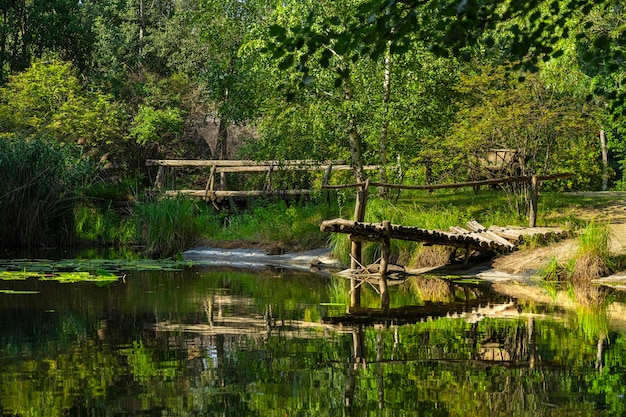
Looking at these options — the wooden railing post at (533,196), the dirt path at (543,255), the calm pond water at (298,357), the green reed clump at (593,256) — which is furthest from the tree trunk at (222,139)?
the calm pond water at (298,357)

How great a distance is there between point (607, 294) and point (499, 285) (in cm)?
199

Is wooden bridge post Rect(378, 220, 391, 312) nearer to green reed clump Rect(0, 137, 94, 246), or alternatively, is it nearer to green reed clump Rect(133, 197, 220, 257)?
green reed clump Rect(133, 197, 220, 257)

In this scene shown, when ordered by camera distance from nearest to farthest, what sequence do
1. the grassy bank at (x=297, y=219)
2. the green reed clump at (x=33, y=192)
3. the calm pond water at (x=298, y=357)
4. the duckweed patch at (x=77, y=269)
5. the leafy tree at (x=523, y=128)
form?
the calm pond water at (x=298, y=357) → the duckweed patch at (x=77, y=269) → the grassy bank at (x=297, y=219) → the leafy tree at (x=523, y=128) → the green reed clump at (x=33, y=192)

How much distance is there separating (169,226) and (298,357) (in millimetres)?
14171

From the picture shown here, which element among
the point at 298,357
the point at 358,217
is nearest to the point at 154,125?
the point at 358,217

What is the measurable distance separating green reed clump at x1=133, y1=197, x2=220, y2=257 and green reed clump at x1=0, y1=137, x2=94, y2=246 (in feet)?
5.68

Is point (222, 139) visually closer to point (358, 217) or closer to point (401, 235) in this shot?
point (358, 217)

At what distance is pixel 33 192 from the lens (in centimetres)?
2062

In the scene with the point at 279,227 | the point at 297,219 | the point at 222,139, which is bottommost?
the point at 279,227

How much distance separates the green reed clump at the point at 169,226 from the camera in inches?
822

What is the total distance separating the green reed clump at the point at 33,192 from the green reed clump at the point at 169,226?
173cm

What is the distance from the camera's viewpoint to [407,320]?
9.66 metres

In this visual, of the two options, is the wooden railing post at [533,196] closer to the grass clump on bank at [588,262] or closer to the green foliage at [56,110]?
the grass clump on bank at [588,262]

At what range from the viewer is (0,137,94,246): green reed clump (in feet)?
66.3
